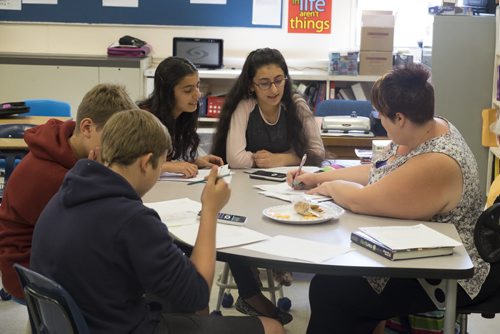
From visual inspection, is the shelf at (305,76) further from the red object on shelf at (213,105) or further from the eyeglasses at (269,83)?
the eyeglasses at (269,83)

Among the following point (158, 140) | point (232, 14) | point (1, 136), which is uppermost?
point (232, 14)

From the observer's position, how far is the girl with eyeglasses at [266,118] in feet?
10.8

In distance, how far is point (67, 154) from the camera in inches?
84.3

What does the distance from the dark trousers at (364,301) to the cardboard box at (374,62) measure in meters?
3.73

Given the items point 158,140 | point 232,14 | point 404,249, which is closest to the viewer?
point 158,140

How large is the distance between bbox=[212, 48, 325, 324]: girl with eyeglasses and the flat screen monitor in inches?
107

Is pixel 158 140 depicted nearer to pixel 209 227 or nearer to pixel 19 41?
→ pixel 209 227

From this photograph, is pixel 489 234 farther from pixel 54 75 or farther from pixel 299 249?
pixel 54 75

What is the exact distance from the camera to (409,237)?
198 cm

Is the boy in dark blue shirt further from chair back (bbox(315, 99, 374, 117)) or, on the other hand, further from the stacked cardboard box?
the stacked cardboard box

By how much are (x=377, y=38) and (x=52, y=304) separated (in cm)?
453

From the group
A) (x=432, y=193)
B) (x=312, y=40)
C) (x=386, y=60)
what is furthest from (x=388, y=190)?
(x=312, y=40)

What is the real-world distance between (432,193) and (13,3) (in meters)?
5.07

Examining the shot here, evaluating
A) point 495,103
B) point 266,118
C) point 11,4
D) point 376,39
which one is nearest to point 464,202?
point 266,118
